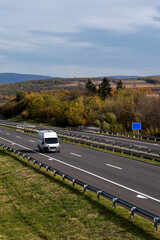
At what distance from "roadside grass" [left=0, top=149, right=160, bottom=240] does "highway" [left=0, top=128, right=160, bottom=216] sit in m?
1.41

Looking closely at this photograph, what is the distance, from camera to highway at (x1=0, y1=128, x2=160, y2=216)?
16.2 meters

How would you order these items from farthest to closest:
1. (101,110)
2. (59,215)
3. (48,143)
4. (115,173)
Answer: (101,110), (48,143), (115,173), (59,215)

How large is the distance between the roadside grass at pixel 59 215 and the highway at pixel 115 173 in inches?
55.6

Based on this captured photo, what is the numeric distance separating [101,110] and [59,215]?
221 feet

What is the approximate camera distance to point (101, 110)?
81.0 metres

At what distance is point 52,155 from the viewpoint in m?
30.5

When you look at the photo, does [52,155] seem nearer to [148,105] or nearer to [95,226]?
[95,226]

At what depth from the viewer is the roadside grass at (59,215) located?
463 inches

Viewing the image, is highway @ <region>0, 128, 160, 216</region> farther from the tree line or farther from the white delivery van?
the tree line

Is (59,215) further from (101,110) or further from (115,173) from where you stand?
(101,110)

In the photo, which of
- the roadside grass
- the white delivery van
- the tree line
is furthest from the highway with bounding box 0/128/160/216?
the tree line

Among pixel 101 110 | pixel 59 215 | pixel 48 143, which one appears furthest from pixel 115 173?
pixel 101 110

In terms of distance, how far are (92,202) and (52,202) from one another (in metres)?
2.17

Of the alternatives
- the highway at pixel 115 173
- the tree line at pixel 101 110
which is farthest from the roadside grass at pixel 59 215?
the tree line at pixel 101 110
